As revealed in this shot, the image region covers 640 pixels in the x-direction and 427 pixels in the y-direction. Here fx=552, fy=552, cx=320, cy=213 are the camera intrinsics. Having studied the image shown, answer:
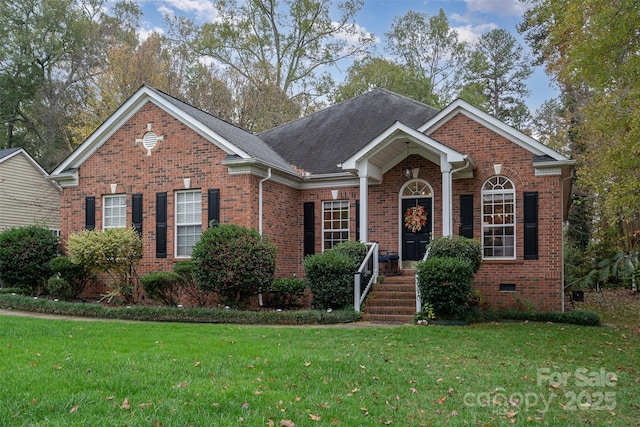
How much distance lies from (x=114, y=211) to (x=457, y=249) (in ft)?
32.8

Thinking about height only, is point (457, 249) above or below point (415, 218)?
below

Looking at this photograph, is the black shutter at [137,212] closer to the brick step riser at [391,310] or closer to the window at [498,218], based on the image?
the brick step riser at [391,310]

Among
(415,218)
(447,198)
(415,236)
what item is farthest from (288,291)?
(447,198)

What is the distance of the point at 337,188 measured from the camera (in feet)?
53.2

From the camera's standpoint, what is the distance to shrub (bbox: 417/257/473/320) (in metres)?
11.7

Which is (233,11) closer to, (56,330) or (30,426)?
(56,330)

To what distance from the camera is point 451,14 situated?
33719 millimetres

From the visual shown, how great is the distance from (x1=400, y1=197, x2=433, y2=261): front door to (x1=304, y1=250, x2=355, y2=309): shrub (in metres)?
2.96

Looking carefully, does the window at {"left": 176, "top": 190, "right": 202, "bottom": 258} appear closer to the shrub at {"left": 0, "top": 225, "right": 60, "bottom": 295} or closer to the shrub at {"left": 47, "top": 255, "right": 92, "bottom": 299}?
the shrub at {"left": 47, "top": 255, "right": 92, "bottom": 299}

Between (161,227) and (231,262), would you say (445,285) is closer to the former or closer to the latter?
(231,262)

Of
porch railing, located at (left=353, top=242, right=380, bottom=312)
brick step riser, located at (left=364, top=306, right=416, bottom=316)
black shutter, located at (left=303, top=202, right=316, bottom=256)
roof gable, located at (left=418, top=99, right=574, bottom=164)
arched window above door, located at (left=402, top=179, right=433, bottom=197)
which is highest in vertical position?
roof gable, located at (left=418, top=99, right=574, bottom=164)

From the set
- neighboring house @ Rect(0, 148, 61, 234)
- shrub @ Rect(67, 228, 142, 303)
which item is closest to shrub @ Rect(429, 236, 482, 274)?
shrub @ Rect(67, 228, 142, 303)

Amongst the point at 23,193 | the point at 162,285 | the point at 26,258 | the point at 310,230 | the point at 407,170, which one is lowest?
the point at 162,285

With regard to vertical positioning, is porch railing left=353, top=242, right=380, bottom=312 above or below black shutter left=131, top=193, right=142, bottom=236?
below
